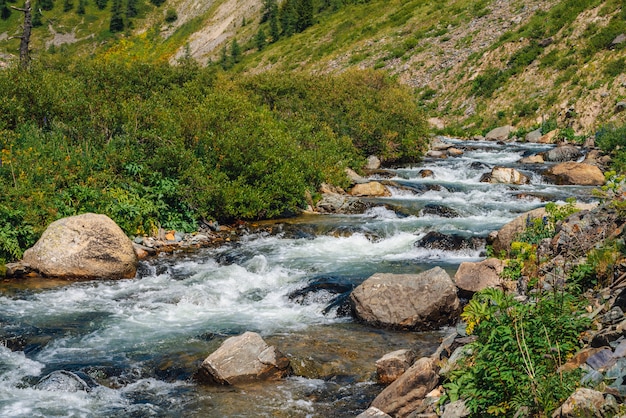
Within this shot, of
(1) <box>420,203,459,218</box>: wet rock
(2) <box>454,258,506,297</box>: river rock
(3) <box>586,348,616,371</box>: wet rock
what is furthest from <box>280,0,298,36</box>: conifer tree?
(3) <box>586,348,616,371</box>: wet rock

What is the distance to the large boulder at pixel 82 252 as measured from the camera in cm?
1296

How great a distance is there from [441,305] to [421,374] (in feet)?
11.3

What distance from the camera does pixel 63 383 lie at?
25.7 feet

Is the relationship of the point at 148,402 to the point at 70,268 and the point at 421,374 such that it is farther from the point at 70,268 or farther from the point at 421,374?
the point at 70,268

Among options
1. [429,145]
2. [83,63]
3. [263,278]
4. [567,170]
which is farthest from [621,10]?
[263,278]

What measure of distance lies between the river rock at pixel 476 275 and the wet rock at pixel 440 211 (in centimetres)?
Result: 842

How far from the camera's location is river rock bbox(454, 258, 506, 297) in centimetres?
1052

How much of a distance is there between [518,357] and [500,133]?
34.7m

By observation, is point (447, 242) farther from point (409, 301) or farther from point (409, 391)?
point (409, 391)

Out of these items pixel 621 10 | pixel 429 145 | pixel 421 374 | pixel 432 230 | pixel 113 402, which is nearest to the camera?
pixel 421 374

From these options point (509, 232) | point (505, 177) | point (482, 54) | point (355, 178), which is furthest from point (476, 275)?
point (482, 54)

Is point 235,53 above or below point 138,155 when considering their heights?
above

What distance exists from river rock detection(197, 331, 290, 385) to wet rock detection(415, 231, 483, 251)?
7.87 meters

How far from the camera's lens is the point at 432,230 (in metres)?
16.9
